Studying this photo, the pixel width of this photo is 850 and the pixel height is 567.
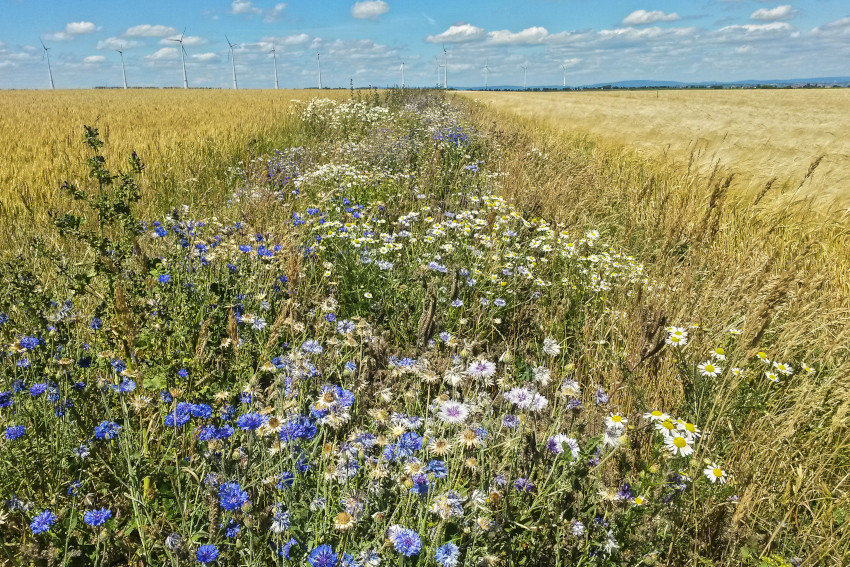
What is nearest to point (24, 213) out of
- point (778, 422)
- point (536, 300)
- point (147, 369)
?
point (147, 369)

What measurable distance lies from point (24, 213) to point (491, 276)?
489 centimetres

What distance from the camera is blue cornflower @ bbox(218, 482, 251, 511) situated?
4.68ft

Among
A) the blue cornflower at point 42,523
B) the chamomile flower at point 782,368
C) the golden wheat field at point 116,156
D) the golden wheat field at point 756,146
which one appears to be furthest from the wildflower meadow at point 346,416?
the golden wheat field at point 756,146

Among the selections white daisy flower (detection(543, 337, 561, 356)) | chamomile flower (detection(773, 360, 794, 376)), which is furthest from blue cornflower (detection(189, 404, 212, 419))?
chamomile flower (detection(773, 360, 794, 376))

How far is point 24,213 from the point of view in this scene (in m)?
4.96

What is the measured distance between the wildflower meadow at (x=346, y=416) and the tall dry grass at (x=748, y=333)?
0.18 feet

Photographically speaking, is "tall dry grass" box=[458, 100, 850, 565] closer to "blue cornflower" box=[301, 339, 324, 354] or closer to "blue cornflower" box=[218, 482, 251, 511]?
"blue cornflower" box=[301, 339, 324, 354]

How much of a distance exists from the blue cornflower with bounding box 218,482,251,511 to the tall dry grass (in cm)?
168

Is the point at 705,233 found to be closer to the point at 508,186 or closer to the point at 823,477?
the point at 508,186

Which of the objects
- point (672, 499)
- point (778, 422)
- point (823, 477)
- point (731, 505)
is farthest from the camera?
point (778, 422)

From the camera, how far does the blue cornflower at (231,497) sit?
56.2 inches

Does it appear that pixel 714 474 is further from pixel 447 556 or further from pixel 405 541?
pixel 405 541

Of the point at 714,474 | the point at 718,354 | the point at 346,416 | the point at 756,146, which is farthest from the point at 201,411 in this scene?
the point at 756,146

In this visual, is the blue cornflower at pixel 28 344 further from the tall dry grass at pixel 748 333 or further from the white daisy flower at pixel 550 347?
the tall dry grass at pixel 748 333
